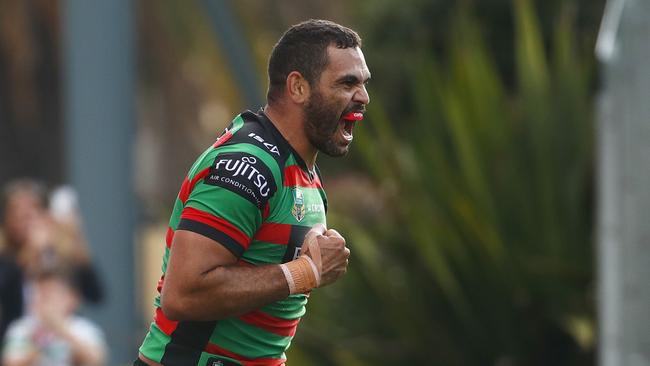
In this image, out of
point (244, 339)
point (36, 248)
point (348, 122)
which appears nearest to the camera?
point (244, 339)

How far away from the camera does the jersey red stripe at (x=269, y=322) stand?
388 cm

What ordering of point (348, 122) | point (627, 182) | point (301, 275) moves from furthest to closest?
point (627, 182) → point (348, 122) → point (301, 275)

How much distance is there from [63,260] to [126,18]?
2626 millimetres

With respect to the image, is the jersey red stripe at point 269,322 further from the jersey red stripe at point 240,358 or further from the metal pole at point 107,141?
the metal pole at point 107,141

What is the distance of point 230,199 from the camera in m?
3.66

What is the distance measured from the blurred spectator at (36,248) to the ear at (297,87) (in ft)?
16.8

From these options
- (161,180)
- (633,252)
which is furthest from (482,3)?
(161,180)

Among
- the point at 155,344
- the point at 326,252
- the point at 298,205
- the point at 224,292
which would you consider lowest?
the point at 155,344

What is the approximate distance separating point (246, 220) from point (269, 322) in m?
0.37

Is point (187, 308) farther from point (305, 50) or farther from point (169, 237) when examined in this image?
point (305, 50)

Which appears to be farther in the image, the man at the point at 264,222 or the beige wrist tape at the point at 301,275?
the beige wrist tape at the point at 301,275

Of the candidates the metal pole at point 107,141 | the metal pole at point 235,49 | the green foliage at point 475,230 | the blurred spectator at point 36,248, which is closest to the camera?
the green foliage at point 475,230

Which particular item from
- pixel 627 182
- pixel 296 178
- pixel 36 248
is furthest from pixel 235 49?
pixel 296 178

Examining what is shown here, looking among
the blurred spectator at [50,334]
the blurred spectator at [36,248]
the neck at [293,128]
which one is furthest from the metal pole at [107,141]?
the neck at [293,128]
